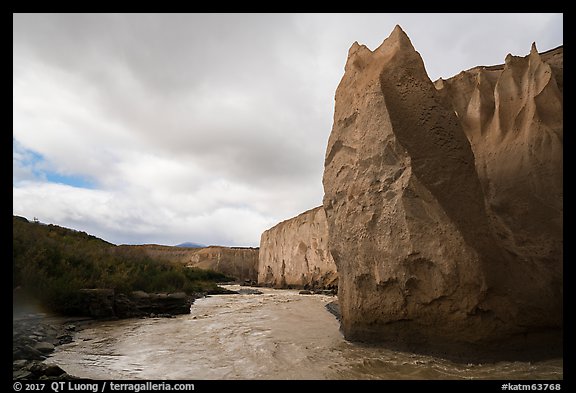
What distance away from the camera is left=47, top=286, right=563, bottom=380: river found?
4.45 metres

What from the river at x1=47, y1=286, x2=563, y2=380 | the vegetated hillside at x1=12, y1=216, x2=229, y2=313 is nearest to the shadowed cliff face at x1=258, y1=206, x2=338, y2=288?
the vegetated hillside at x1=12, y1=216, x2=229, y2=313

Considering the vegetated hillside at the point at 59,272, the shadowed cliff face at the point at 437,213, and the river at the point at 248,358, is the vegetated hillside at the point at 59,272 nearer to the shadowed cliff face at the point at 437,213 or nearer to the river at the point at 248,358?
the river at the point at 248,358

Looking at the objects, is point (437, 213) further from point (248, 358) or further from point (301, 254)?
point (301, 254)

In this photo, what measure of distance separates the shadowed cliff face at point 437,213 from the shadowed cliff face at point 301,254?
1877 cm

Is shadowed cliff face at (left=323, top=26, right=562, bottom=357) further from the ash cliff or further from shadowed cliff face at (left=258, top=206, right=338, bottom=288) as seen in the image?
the ash cliff

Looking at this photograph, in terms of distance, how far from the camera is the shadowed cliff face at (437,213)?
16.2 feet

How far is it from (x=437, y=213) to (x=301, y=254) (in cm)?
2600

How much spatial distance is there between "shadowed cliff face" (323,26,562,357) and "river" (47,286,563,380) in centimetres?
46

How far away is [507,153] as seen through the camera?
6996 mm

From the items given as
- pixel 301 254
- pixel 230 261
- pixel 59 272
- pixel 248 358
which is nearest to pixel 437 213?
pixel 248 358

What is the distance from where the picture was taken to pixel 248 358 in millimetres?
5418

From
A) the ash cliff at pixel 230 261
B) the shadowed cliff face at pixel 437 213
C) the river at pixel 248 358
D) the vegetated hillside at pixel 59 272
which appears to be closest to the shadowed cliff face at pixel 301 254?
the ash cliff at pixel 230 261

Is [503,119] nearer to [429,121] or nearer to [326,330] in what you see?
[429,121]

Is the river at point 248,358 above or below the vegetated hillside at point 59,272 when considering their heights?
below
